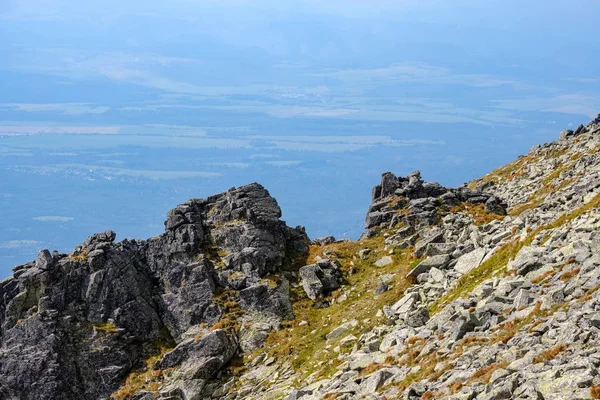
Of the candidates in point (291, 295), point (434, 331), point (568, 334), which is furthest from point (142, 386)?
point (568, 334)

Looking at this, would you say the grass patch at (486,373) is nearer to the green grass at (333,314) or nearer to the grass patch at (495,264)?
the grass patch at (495,264)

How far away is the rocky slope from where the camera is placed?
973 inches

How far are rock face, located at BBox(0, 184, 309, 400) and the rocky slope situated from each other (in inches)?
3.6

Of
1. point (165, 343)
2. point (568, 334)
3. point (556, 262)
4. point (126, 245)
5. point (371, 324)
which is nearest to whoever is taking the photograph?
point (568, 334)

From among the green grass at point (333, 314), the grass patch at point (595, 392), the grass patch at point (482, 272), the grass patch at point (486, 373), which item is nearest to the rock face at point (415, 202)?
the green grass at point (333, 314)

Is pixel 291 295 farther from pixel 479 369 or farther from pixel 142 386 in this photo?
pixel 479 369

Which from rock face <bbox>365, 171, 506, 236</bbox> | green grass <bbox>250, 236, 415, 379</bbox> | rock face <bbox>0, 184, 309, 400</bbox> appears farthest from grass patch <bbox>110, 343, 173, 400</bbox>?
rock face <bbox>365, 171, 506, 236</bbox>

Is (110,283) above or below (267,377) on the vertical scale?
above

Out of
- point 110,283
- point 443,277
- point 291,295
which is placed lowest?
point 443,277

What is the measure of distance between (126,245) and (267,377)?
15018 millimetres

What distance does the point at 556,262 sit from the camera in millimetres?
28641

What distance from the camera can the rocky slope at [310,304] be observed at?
24.7m

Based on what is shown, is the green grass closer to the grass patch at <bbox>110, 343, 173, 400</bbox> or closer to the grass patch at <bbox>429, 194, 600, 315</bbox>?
the grass patch at <bbox>429, 194, 600, 315</bbox>

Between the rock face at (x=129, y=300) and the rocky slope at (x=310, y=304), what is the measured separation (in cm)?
9
